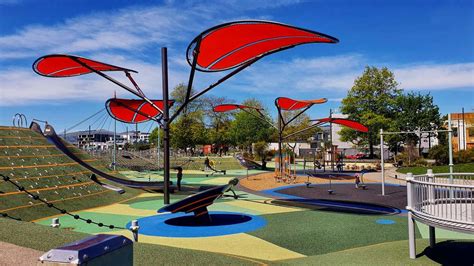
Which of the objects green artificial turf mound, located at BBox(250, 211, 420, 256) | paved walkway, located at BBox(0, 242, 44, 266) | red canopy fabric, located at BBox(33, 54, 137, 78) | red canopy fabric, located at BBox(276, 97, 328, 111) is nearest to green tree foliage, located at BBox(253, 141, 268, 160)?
red canopy fabric, located at BBox(276, 97, 328, 111)

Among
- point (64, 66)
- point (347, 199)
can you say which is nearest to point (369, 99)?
point (347, 199)

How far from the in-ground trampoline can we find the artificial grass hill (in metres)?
8.66

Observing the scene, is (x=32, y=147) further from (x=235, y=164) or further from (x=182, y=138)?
(x=182, y=138)

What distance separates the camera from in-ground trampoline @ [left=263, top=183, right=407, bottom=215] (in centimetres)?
1493

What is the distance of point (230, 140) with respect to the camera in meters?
71.0

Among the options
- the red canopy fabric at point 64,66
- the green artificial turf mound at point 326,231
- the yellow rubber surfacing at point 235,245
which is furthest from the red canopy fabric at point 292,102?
the yellow rubber surfacing at point 235,245

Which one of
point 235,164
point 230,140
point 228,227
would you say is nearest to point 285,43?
point 228,227

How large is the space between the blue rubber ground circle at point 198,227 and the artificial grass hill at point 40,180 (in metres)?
4.27

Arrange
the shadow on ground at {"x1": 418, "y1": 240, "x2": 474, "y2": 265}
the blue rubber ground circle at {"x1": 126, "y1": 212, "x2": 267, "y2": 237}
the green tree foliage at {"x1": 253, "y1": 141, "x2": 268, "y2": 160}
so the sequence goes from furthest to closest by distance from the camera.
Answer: the green tree foliage at {"x1": 253, "y1": 141, "x2": 268, "y2": 160}, the blue rubber ground circle at {"x1": 126, "y1": 212, "x2": 267, "y2": 237}, the shadow on ground at {"x1": 418, "y1": 240, "x2": 474, "y2": 265}

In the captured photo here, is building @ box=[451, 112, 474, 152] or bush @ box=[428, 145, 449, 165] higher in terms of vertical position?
building @ box=[451, 112, 474, 152]

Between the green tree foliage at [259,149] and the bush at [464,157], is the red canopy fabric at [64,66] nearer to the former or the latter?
the bush at [464,157]

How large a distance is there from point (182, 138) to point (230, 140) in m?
12.3

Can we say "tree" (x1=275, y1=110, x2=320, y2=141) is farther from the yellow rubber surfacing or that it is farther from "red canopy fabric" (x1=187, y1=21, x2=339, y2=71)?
the yellow rubber surfacing

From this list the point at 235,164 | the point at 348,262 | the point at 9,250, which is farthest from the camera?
the point at 235,164
